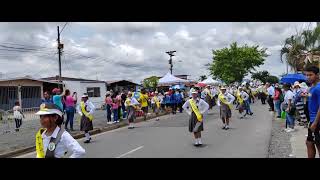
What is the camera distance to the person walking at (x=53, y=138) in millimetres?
4037

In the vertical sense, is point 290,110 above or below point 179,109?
above

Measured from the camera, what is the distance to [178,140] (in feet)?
42.4

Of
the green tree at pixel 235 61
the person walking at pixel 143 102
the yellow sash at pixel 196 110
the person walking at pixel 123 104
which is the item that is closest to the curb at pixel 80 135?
the person walking at pixel 143 102

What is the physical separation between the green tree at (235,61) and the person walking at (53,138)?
54.5 meters

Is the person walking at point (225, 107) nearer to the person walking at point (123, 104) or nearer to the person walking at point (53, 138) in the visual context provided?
the person walking at point (123, 104)

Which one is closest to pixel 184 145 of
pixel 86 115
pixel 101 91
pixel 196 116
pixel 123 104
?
pixel 196 116

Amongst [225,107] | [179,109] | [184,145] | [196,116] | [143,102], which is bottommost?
[184,145]

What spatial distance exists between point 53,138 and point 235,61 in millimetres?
56345

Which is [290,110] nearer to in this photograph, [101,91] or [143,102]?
[143,102]

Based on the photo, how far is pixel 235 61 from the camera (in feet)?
194

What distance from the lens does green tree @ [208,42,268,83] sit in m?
58.7

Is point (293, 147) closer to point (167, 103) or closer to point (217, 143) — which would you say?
point (217, 143)

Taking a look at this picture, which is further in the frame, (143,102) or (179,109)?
(179,109)
